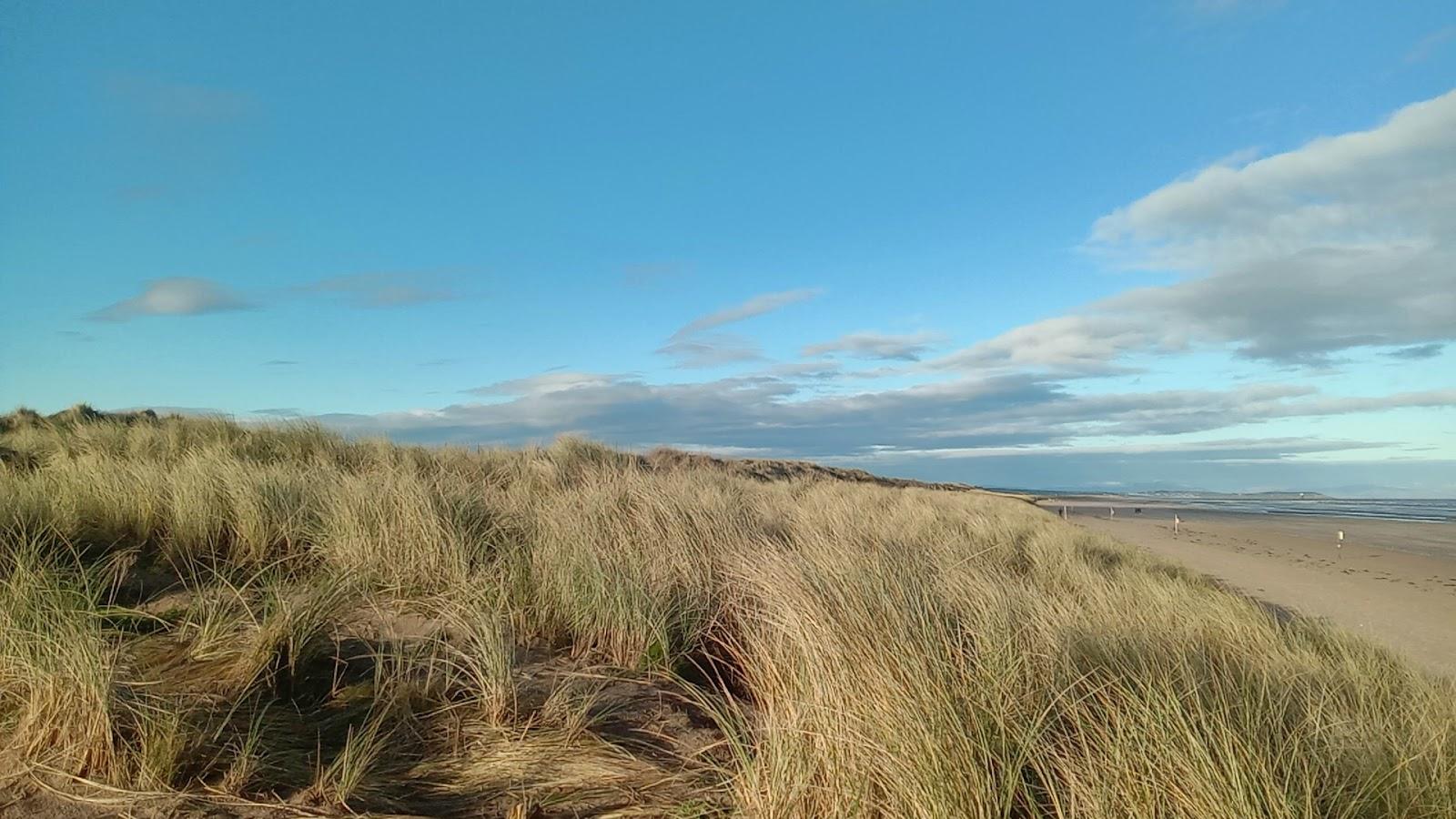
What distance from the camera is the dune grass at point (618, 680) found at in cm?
255

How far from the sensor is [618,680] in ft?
13.0

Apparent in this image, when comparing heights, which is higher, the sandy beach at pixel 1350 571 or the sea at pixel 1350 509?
the sea at pixel 1350 509

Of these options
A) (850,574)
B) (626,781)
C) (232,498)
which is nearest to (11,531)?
(232,498)

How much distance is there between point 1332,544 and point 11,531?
29073mm

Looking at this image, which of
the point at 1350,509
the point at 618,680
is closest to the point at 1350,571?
the point at 618,680

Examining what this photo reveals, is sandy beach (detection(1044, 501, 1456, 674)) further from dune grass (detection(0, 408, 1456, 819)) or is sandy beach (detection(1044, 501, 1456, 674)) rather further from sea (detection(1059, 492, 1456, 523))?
sea (detection(1059, 492, 1456, 523))

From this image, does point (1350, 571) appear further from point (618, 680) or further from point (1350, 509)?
point (1350, 509)

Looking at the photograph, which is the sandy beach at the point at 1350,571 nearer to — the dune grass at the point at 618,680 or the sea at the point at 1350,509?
the dune grass at the point at 618,680

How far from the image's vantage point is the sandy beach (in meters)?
10.2

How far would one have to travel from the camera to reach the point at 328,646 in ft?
12.2

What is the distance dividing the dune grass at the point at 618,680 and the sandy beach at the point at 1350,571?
3.87m

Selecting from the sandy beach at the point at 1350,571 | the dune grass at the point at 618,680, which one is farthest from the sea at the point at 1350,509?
the dune grass at the point at 618,680

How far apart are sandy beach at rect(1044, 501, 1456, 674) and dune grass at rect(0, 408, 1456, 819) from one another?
3.87 meters

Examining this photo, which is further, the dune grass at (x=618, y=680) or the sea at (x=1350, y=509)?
the sea at (x=1350, y=509)
